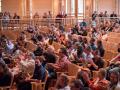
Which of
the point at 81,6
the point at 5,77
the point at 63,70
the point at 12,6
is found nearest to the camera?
the point at 5,77

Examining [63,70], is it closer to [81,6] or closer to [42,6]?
[81,6]

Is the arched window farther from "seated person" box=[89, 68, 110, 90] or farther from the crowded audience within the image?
"seated person" box=[89, 68, 110, 90]

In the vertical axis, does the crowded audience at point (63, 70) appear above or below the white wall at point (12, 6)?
below

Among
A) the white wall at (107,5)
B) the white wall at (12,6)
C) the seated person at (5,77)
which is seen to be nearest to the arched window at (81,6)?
the white wall at (107,5)

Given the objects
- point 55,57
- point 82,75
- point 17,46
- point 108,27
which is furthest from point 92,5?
point 82,75

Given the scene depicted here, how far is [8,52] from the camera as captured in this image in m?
12.9

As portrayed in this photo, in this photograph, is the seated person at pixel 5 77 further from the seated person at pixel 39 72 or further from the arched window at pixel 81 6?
the arched window at pixel 81 6

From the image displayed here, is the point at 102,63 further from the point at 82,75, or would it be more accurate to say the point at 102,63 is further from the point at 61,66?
the point at 82,75

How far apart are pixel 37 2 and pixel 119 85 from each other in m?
22.0

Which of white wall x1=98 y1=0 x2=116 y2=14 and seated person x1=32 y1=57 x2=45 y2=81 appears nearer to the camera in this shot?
seated person x1=32 y1=57 x2=45 y2=81

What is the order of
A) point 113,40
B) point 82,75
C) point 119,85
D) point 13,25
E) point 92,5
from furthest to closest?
point 92,5 < point 13,25 < point 113,40 < point 82,75 < point 119,85

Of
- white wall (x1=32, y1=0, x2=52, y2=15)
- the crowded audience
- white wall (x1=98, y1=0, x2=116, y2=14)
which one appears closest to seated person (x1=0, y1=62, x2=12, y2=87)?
the crowded audience

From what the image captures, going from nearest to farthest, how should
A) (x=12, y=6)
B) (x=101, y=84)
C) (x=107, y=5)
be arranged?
(x=101, y=84) < (x=107, y=5) < (x=12, y=6)

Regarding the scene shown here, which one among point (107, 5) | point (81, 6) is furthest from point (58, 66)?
point (107, 5)
